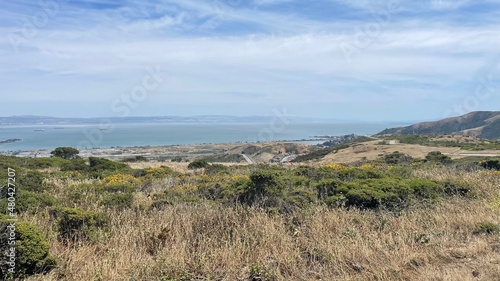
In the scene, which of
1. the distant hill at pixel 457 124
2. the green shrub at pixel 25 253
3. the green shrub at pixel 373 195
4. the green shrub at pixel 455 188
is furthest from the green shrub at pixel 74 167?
the distant hill at pixel 457 124

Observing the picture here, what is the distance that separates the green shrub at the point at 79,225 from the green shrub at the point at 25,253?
0.77 metres

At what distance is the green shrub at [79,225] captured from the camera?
538 cm

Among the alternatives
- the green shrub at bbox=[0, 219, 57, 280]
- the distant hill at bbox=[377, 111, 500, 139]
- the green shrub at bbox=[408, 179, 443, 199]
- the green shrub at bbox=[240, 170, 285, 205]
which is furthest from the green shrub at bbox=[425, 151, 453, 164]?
the distant hill at bbox=[377, 111, 500, 139]

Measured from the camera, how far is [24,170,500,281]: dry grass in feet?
14.4

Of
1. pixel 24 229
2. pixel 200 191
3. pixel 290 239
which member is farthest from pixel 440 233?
pixel 200 191

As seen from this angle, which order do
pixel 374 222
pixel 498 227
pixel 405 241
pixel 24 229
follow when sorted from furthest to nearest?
pixel 374 222 → pixel 498 227 → pixel 405 241 → pixel 24 229

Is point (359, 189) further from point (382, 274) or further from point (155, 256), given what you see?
point (155, 256)

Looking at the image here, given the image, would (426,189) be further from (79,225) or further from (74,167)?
(74,167)

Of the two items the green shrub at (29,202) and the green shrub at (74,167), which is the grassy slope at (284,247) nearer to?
the green shrub at (29,202)

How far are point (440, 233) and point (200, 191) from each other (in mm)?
6765

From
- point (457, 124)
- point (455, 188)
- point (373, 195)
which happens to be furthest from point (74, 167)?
point (457, 124)

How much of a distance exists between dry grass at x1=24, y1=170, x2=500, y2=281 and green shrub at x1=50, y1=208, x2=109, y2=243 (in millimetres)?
202

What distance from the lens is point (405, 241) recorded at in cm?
534

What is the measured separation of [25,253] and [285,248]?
3.21m
